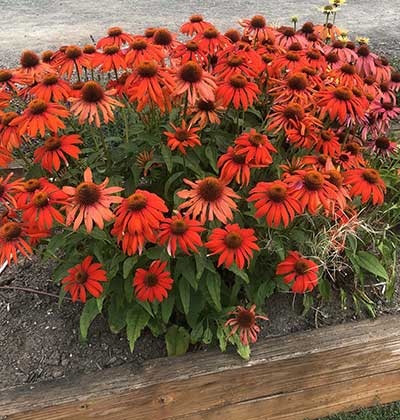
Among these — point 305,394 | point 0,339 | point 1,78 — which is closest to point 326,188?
point 305,394

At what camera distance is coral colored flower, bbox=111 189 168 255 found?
1.27 m

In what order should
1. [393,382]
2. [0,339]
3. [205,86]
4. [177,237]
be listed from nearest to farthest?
[177,237] < [205,86] < [0,339] < [393,382]

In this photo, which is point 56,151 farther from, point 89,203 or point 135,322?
point 135,322

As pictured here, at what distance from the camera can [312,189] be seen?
1391mm

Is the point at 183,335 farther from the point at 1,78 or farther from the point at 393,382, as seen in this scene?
the point at 1,78

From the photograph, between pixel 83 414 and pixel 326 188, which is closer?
pixel 326 188

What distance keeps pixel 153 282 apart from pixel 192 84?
2.03ft

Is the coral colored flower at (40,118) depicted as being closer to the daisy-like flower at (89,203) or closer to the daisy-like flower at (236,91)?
the daisy-like flower at (89,203)

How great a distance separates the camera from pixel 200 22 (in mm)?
1891

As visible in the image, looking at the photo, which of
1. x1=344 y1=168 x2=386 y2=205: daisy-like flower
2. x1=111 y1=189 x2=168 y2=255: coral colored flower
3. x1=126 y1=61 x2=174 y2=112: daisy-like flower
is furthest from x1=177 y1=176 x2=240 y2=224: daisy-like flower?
x1=344 y1=168 x2=386 y2=205: daisy-like flower

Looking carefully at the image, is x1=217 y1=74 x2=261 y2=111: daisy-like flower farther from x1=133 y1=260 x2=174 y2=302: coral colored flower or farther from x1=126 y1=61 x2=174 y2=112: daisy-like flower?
x1=133 y1=260 x2=174 y2=302: coral colored flower

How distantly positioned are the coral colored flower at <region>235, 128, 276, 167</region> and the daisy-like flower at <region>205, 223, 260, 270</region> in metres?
0.22

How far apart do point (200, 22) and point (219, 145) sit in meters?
0.53

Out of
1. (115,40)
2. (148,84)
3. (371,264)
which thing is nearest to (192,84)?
(148,84)
